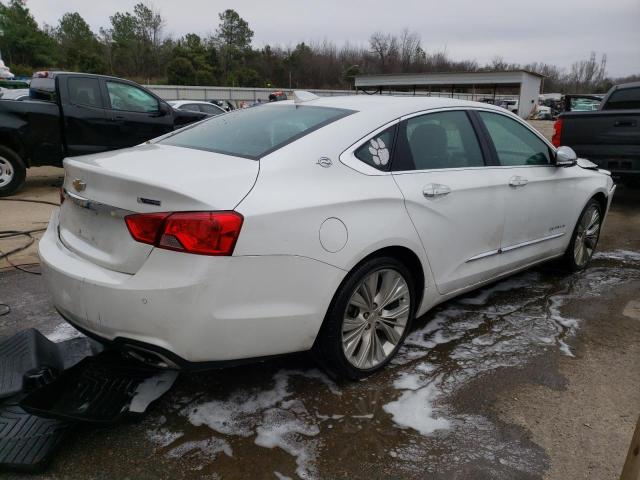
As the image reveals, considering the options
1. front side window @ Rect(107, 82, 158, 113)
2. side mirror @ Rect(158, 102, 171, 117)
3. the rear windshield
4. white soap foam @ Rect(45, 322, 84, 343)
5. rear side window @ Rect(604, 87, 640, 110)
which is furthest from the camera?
side mirror @ Rect(158, 102, 171, 117)

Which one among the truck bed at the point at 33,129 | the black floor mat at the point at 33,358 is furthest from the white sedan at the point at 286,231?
the truck bed at the point at 33,129

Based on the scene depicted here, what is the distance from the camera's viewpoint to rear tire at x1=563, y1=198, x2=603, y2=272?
15.1 ft

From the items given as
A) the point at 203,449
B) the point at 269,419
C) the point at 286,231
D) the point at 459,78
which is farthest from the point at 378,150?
the point at 459,78

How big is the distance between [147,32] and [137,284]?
81458mm

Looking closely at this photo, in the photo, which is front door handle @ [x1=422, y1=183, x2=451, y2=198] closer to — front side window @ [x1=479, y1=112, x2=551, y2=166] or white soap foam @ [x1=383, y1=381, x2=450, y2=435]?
front side window @ [x1=479, y1=112, x2=551, y2=166]

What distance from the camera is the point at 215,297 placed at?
6.99 ft

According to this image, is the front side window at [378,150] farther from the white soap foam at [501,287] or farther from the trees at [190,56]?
the trees at [190,56]

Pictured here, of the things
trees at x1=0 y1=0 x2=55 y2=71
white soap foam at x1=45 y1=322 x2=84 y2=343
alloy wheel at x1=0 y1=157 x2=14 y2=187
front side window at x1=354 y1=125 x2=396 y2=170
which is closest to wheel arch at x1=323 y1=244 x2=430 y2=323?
front side window at x1=354 y1=125 x2=396 y2=170

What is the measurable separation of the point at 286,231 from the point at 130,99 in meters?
7.37

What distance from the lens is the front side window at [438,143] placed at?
3.00m

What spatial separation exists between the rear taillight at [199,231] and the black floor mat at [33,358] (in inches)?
41.1

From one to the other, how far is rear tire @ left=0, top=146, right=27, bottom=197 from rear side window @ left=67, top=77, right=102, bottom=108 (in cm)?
122

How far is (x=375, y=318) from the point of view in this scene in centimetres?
283

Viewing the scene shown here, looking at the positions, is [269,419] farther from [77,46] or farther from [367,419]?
[77,46]
